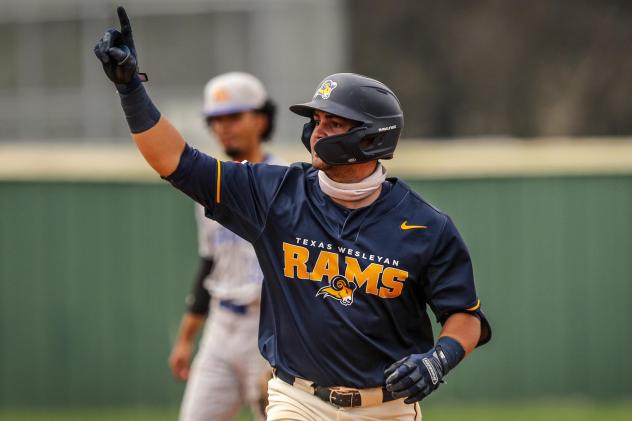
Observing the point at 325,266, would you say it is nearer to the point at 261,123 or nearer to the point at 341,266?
the point at 341,266

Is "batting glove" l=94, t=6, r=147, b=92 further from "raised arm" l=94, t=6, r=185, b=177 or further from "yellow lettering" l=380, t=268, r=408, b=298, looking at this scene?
"yellow lettering" l=380, t=268, r=408, b=298

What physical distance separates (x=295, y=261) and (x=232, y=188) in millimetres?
431

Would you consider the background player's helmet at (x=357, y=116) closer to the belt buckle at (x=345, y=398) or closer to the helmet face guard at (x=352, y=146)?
the helmet face guard at (x=352, y=146)

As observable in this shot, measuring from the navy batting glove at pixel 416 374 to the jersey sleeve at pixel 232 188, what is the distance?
92 centimetres

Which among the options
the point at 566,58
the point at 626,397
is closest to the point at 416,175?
the point at 626,397

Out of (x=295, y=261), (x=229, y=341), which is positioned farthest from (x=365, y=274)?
(x=229, y=341)

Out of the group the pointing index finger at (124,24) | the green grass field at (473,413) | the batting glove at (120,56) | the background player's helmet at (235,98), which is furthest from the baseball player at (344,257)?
the green grass field at (473,413)

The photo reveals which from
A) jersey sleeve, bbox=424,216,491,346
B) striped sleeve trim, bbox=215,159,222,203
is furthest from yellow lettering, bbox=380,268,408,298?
striped sleeve trim, bbox=215,159,222,203

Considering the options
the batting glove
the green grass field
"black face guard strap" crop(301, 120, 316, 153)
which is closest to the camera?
the batting glove

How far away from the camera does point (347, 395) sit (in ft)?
19.3

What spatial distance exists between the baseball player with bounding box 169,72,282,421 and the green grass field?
3534 mm

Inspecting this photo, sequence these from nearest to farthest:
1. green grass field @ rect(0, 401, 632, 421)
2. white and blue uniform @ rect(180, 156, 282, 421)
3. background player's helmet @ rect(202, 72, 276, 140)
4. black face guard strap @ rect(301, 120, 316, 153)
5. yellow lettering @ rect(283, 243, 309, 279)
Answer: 1. yellow lettering @ rect(283, 243, 309, 279)
2. black face guard strap @ rect(301, 120, 316, 153)
3. white and blue uniform @ rect(180, 156, 282, 421)
4. background player's helmet @ rect(202, 72, 276, 140)
5. green grass field @ rect(0, 401, 632, 421)

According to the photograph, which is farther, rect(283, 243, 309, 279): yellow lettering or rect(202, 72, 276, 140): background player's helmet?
rect(202, 72, 276, 140): background player's helmet

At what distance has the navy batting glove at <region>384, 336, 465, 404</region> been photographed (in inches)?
221
